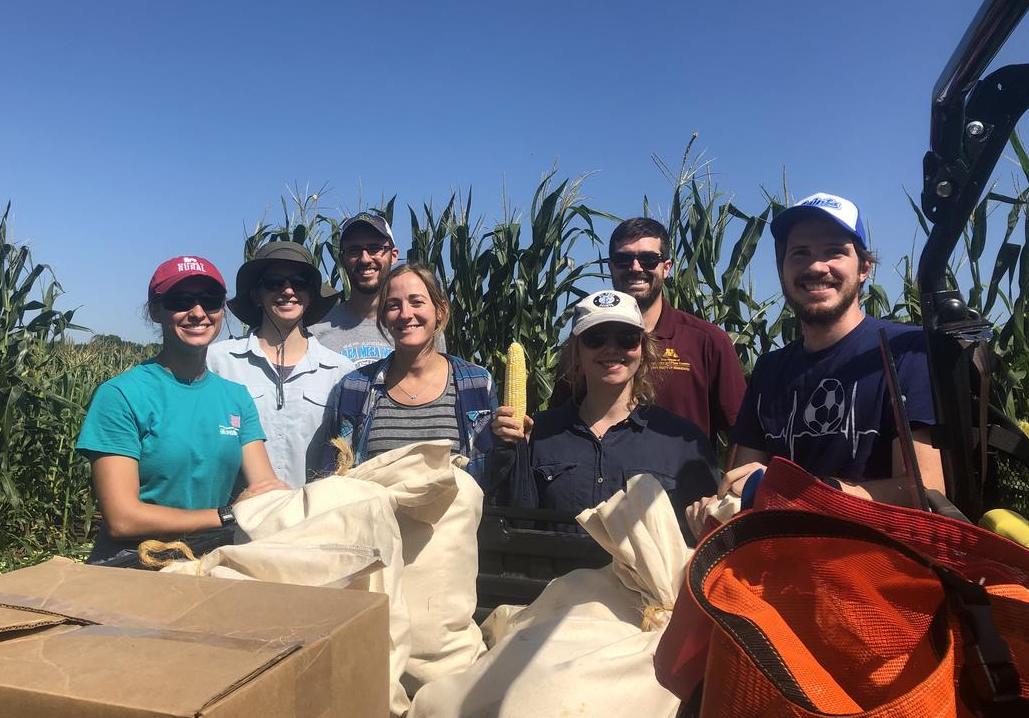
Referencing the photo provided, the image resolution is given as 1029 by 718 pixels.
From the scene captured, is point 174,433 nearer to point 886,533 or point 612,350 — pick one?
point 612,350

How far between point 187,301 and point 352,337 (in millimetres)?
1305

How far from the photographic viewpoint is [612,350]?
255 centimetres

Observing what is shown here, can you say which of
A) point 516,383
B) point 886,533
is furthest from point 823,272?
point 886,533

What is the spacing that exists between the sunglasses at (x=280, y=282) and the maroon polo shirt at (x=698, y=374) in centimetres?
164

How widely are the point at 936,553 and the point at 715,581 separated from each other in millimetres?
275

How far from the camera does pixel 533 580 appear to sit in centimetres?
184

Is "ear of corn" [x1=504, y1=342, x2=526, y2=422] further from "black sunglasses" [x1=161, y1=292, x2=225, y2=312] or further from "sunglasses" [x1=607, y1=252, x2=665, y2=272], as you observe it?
"black sunglasses" [x1=161, y1=292, x2=225, y2=312]

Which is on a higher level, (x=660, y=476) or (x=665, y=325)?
(x=665, y=325)

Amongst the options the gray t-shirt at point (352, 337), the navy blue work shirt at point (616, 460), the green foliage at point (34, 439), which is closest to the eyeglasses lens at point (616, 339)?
the navy blue work shirt at point (616, 460)

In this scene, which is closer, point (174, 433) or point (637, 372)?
point (174, 433)

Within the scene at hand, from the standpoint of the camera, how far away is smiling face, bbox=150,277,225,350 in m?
2.55

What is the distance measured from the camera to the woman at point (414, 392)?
9.14 feet

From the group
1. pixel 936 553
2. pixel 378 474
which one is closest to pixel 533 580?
pixel 378 474

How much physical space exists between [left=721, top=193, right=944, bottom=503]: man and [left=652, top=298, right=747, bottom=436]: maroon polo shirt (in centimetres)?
70
